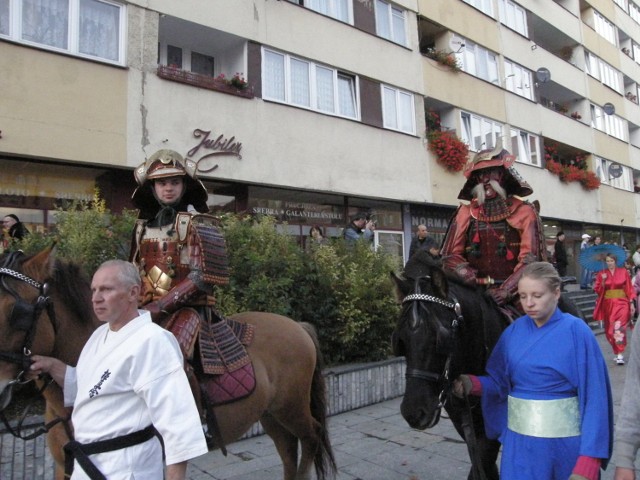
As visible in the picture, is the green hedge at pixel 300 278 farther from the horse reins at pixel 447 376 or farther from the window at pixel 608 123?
the window at pixel 608 123

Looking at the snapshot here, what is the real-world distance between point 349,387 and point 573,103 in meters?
25.6

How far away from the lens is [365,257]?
7715 millimetres

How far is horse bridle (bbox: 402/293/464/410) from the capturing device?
2598 millimetres

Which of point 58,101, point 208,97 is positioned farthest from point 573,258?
point 58,101

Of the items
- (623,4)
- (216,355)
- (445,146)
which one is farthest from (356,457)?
(623,4)

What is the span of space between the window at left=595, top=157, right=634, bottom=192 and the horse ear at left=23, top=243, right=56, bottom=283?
28436 mm

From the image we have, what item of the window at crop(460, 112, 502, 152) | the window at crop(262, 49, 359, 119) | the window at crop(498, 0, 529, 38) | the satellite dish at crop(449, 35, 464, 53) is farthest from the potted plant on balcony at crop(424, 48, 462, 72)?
the window at crop(498, 0, 529, 38)

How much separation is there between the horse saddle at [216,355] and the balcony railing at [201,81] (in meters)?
8.87

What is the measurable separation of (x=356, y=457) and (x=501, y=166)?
10.3 ft

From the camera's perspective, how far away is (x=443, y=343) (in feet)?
8.79

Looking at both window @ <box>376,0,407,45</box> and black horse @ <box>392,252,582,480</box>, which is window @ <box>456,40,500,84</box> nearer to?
window @ <box>376,0,407,45</box>

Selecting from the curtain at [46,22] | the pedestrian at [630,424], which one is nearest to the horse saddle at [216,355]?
the pedestrian at [630,424]

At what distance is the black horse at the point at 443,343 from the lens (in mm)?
2598

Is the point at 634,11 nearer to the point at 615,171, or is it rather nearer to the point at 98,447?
the point at 615,171
